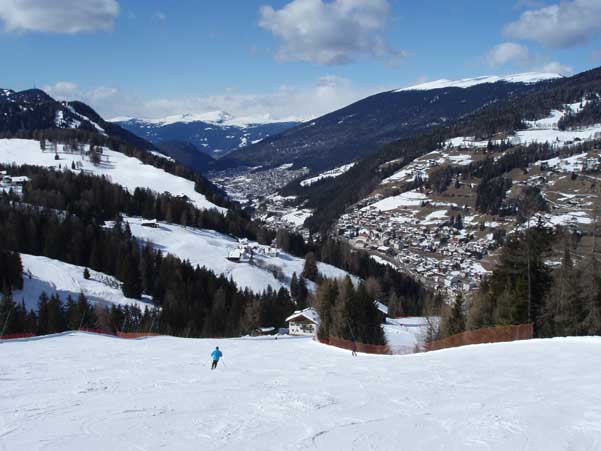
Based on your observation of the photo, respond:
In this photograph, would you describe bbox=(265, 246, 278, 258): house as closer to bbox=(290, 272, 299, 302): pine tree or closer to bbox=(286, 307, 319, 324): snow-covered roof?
bbox=(290, 272, 299, 302): pine tree

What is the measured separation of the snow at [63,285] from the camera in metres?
75.4

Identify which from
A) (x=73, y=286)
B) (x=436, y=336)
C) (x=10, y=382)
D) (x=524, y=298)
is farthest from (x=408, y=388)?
(x=73, y=286)

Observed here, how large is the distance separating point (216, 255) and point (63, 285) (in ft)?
146

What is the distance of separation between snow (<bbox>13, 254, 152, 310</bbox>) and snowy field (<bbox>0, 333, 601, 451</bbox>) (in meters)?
48.2

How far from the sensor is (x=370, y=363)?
2952cm

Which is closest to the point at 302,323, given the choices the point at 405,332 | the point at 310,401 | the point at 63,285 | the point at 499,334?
the point at 405,332

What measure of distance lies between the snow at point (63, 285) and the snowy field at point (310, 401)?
48.2 meters

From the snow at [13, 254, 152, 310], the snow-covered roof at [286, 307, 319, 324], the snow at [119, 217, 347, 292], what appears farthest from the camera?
the snow at [119, 217, 347, 292]

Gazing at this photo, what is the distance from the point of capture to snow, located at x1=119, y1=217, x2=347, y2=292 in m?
109

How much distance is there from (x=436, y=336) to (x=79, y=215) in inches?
4047

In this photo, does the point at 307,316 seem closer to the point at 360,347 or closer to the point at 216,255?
the point at 360,347

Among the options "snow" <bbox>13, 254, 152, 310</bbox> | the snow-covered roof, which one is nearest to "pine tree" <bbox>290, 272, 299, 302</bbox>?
the snow-covered roof

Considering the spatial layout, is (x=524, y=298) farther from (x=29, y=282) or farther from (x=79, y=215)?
(x=79, y=215)

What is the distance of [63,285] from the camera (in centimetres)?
8012
